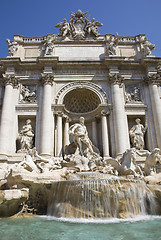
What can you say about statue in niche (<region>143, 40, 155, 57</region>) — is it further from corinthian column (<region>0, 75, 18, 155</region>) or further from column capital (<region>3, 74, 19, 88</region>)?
corinthian column (<region>0, 75, 18, 155</region>)

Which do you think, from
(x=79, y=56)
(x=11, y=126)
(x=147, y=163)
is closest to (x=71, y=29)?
(x=79, y=56)

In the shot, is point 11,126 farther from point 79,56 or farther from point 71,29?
point 71,29

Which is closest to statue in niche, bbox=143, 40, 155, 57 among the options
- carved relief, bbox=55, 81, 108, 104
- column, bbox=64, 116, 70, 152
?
carved relief, bbox=55, 81, 108, 104

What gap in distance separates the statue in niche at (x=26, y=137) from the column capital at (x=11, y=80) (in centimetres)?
340

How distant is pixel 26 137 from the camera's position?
14602 mm

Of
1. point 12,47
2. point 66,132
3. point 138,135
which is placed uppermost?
point 12,47

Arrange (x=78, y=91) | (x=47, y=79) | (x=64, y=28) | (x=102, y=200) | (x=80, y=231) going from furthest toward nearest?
(x=64, y=28), (x=78, y=91), (x=47, y=79), (x=102, y=200), (x=80, y=231)

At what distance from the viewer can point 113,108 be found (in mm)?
15398

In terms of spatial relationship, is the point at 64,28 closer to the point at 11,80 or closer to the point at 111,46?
the point at 111,46

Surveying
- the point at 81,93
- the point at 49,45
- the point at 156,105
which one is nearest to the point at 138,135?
the point at 156,105

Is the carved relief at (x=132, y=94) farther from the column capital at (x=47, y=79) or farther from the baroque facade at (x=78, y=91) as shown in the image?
the column capital at (x=47, y=79)

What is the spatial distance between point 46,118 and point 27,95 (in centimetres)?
296

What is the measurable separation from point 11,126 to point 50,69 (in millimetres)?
5717

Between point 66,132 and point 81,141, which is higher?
point 66,132
